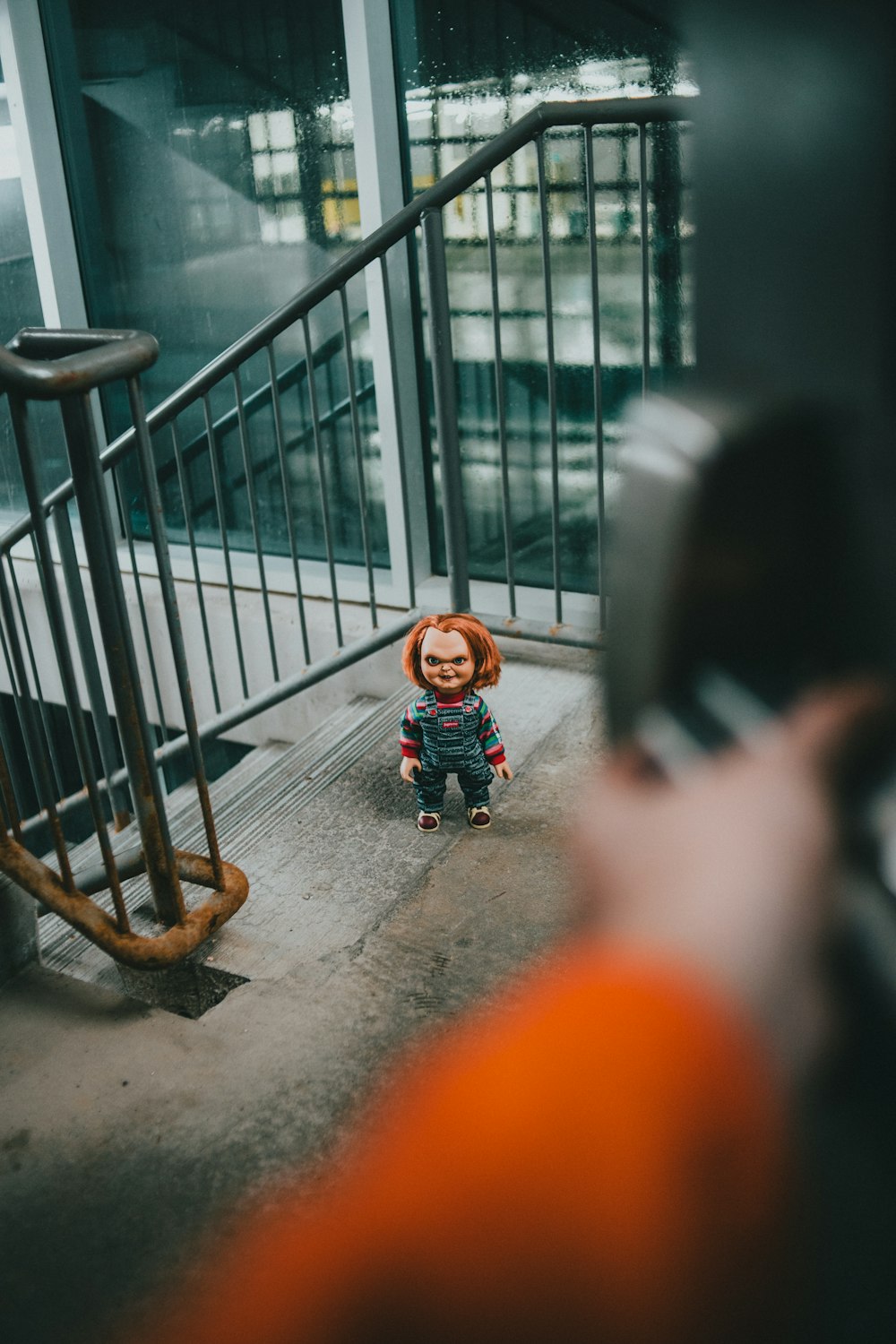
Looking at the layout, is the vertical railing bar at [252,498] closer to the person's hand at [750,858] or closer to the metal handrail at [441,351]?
the metal handrail at [441,351]

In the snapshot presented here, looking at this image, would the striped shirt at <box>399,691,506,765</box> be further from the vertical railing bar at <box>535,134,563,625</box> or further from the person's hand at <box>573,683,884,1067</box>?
the person's hand at <box>573,683,884,1067</box>

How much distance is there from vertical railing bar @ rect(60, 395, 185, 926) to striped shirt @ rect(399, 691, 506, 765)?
0.65m

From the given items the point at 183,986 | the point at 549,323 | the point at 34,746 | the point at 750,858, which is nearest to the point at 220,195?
the point at 549,323

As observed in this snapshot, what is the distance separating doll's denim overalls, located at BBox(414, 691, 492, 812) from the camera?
2420mm

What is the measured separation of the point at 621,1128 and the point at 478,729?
3.59 ft

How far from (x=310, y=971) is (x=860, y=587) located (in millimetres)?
1575

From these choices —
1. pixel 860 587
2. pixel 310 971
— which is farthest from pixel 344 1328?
pixel 860 587

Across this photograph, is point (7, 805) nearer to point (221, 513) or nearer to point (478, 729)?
point (478, 729)

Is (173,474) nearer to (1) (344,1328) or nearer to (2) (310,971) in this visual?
(2) (310,971)

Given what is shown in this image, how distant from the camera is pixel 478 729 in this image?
2.45m

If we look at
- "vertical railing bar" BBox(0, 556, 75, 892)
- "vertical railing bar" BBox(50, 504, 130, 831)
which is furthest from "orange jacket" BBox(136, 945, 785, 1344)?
"vertical railing bar" BBox(50, 504, 130, 831)

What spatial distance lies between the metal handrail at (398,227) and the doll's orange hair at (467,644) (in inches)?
28.6

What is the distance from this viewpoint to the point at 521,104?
3367 mm

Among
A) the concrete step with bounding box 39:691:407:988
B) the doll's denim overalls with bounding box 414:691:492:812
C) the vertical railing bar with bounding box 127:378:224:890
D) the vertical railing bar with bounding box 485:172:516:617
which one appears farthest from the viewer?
the vertical railing bar with bounding box 485:172:516:617
